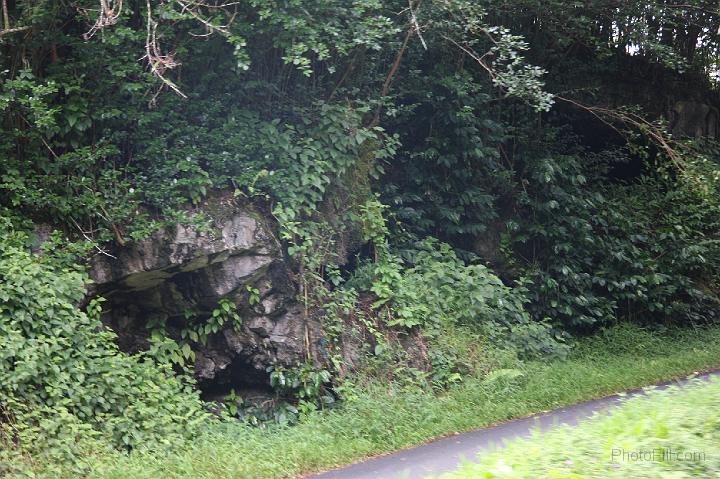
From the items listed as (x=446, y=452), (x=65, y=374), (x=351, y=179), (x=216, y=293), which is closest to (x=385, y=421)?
(x=446, y=452)

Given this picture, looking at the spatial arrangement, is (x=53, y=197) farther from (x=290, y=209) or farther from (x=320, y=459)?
(x=320, y=459)

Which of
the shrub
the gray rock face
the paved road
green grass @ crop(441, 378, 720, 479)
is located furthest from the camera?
the gray rock face

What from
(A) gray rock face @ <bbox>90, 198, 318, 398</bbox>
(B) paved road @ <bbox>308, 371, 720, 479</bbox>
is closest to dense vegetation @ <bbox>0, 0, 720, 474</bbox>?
(A) gray rock face @ <bbox>90, 198, 318, 398</bbox>

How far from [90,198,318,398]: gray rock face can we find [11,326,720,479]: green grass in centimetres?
145

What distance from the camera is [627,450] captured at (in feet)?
15.1

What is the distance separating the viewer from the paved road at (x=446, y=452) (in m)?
7.44

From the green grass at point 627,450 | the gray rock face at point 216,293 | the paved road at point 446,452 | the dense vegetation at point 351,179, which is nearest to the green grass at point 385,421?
the paved road at point 446,452

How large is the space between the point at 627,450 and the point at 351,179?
8575mm

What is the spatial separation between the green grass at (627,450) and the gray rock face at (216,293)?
19.4 feet

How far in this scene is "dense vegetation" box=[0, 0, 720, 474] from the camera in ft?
28.9

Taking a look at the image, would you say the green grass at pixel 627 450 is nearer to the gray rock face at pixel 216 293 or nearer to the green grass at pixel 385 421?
the green grass at pixel 385 421

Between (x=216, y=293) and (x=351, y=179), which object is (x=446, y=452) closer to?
(x=216, y=293)

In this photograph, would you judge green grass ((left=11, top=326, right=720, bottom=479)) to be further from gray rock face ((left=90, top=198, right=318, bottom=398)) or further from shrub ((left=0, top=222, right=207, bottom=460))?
gray rock face ((left=90, top=198, right=318, bottom=398))

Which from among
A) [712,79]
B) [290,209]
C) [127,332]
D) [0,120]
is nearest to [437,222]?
[290,209]
